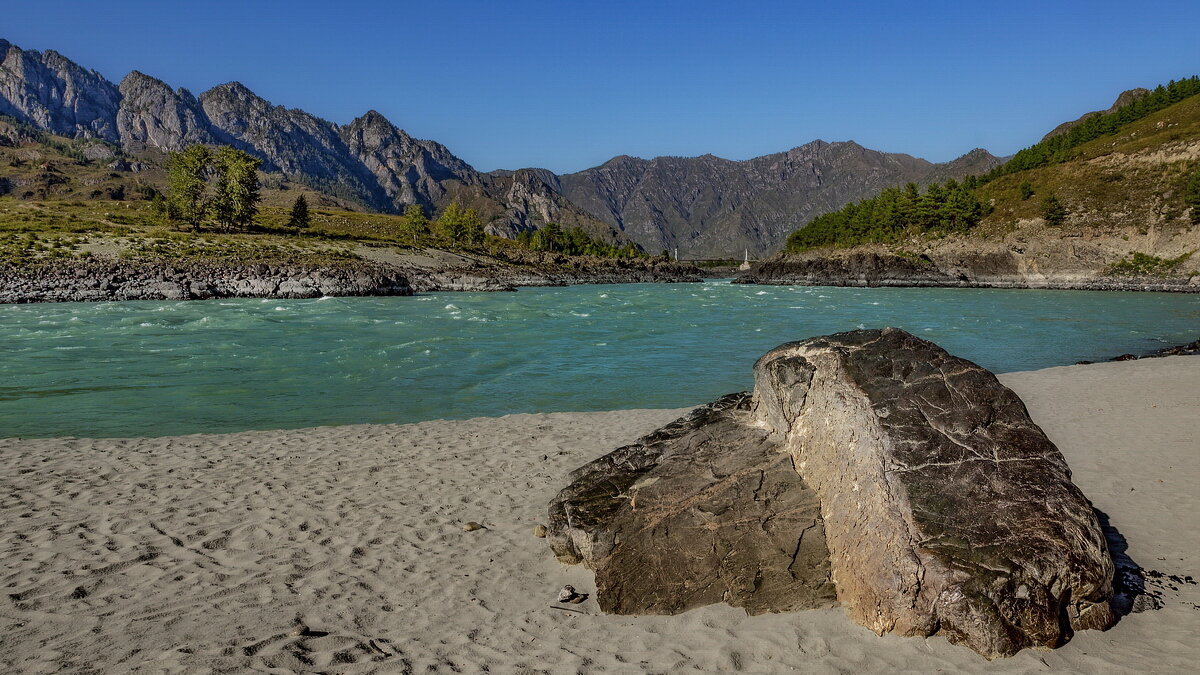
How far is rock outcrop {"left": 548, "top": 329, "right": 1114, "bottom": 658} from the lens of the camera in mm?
4844

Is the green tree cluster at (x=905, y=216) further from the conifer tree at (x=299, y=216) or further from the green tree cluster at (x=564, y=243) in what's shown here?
the conifer tree at (x=299, y=216)

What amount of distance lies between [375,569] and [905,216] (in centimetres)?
15084

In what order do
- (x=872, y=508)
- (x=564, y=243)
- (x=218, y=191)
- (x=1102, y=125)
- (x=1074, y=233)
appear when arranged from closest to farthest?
(x=872, y=508) → (x=218, y=191) → (x=1074, y=233) → (x=1102, y=125) → (x=564, y=243)

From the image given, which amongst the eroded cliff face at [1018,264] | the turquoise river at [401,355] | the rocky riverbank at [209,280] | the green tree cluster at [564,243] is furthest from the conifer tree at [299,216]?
the eroded cliff face at [1018,264]

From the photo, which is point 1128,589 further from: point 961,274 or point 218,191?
point 218,191

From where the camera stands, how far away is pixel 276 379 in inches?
768

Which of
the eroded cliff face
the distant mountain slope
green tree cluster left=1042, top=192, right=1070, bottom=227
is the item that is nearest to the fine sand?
the eroded cliff face

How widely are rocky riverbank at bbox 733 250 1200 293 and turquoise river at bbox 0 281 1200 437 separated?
146 feet

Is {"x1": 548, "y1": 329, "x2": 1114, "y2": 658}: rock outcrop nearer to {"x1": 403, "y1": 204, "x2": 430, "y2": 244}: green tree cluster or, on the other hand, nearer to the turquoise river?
the turquoise river

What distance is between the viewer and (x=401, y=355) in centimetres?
2500

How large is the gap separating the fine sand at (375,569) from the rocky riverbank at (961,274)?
314 feet

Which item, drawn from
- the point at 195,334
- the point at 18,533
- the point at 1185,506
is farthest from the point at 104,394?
the point at 1185,506

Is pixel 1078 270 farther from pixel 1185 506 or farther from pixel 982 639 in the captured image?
pixel 982 639

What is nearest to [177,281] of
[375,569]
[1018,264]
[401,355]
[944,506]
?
[401,355]
